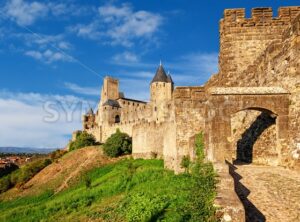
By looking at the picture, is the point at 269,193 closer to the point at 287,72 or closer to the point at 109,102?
the point at 287,72

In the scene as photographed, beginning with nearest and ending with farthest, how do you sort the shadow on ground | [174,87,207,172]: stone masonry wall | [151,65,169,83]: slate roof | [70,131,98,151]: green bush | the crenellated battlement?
the shadow on ground
[174,87,207,172]: stone masonry wall
the crenellated battlement
[70,131,98,151]: green bush
[151,65,169,83]: slate roof

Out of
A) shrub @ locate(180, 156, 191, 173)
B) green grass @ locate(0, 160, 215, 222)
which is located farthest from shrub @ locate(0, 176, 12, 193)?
shrub @ locate(180, 156, 191, 173)

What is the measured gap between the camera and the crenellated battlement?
17391mm

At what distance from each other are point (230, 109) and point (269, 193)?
449 centimetres

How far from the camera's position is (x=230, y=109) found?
12.8m

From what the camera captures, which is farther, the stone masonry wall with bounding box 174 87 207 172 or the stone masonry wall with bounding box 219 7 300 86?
the stone masonry wall with bounding box 219 7 300 86

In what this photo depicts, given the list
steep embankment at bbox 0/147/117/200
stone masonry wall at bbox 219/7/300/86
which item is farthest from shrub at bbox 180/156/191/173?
steep embankment at bbox 0/147/117/200

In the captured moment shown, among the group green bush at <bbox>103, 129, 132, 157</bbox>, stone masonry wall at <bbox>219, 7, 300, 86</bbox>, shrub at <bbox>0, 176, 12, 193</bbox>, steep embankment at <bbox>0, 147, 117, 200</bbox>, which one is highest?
stone masonry wall at <bbox>219, 7, 300, 86</bbox>

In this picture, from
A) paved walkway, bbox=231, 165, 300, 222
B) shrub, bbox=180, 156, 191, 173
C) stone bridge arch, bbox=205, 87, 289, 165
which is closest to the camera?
paved walkway, bbox=231, 165, 300, 222

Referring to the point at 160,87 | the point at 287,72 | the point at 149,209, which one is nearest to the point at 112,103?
the point at 160,87

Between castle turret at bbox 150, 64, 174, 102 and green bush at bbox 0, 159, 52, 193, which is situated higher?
castle turret at bbox 150, 64, 174, 102

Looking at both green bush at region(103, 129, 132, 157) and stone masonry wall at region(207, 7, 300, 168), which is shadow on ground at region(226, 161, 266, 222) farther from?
green bush at region(103, 129, 132, 157)

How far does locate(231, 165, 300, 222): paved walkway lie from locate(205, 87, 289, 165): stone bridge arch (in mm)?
1305

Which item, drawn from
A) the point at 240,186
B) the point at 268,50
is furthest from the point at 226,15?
the point at 240,186
